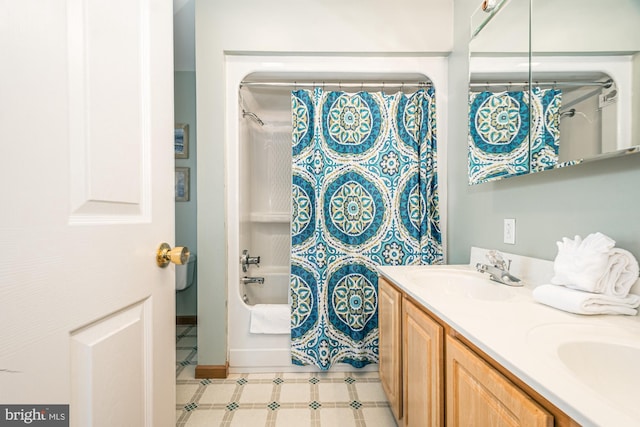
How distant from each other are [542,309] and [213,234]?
1655 mm

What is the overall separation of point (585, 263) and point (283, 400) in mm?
1545

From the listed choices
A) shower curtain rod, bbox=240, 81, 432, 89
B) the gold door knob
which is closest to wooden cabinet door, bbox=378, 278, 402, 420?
the gold door knob

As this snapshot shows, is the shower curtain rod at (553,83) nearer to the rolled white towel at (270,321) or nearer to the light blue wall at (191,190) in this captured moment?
the rolled white towel at (270,321)

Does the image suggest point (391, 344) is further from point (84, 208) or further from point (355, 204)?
point (84, 208)

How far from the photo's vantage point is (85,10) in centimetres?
52

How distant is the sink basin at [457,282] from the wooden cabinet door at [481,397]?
17.8 inches

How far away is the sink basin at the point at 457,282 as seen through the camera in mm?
1201

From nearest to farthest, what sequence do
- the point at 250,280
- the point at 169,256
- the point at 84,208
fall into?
1. the point at 84,208
2. the point at 169,256
3. the point at 250,280

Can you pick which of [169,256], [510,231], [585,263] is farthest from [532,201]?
[169,256]

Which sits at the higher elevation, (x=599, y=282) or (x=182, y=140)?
(x=182, y=140)

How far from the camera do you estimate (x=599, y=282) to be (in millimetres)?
807

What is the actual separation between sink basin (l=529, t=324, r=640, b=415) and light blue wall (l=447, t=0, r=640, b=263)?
37cm

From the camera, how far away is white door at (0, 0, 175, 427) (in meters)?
0.40

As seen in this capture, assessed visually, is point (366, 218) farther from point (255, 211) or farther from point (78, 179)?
point (78, 179)
